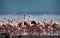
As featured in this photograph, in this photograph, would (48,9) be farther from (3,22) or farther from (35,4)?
(3,22)

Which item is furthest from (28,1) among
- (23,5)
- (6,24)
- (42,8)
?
(6,24)

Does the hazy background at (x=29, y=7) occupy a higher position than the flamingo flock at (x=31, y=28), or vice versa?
the hazy background at (x=29, y=7)

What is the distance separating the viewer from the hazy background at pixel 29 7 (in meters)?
2.27

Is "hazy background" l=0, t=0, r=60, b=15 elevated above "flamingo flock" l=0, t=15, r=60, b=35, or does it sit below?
above

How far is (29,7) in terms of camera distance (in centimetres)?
230

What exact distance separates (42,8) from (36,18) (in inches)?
8.2

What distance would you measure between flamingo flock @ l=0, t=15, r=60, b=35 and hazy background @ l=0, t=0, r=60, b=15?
0.18m

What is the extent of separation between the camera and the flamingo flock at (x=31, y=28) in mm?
2214

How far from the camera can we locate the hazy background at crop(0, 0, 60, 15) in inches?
89.3

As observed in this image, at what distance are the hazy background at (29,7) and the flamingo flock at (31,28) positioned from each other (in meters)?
0.18

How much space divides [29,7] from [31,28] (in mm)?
378

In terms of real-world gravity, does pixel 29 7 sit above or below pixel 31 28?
above

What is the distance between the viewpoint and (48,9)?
7.46 ft

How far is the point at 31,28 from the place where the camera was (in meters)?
2.23
